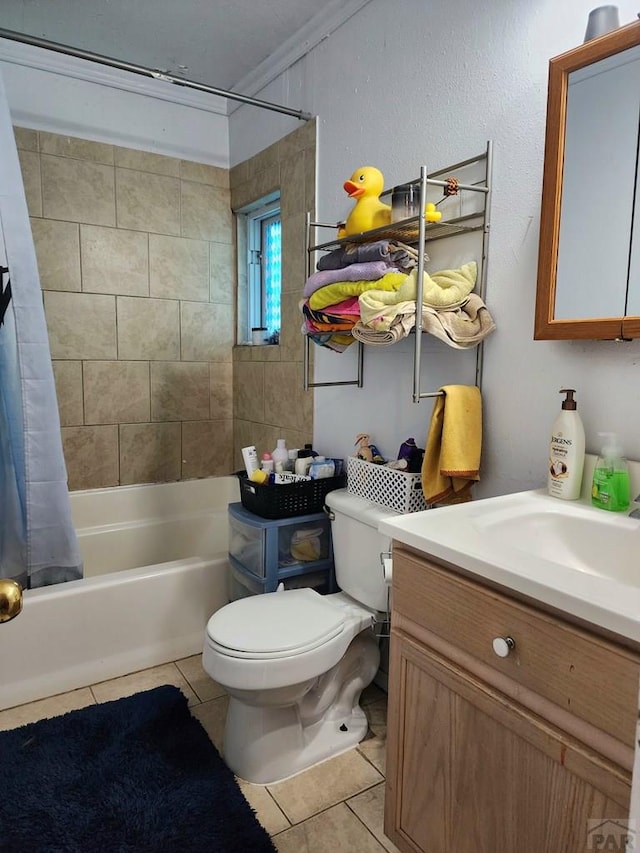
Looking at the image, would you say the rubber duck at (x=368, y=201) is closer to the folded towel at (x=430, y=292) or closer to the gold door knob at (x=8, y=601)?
the folded towel at (x=430, y=292)

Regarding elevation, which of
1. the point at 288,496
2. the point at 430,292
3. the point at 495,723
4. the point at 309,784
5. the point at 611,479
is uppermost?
the point at 430,292

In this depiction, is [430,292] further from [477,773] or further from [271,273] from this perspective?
[271,273]

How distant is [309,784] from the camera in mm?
1517

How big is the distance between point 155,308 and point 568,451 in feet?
6.85

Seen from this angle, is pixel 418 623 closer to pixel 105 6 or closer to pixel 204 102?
pixel 105 6

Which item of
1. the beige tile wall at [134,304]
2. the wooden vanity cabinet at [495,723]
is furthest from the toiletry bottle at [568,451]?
the beige tile wall at [134,304]

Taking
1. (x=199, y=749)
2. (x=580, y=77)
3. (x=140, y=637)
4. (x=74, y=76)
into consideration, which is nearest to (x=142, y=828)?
(x=199, y=749)

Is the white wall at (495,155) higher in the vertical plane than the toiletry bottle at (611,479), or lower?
higher

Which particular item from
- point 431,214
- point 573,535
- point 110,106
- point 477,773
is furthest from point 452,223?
point 110,106

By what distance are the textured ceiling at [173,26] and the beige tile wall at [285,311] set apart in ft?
1.18

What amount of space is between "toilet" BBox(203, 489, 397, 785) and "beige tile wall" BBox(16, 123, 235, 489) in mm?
1313

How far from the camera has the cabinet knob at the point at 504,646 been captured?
88 centimetres

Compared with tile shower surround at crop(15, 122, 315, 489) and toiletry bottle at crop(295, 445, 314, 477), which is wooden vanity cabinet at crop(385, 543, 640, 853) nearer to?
toiletry bottle at crop(295, 445, 314, 477)

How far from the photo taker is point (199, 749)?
160cm
